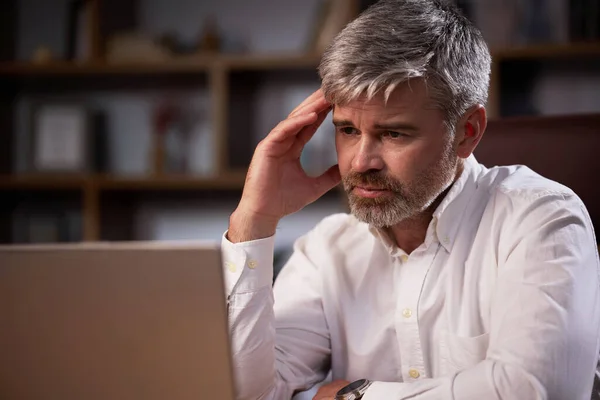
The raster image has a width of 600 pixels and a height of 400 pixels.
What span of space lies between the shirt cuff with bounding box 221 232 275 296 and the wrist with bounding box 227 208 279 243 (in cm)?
2

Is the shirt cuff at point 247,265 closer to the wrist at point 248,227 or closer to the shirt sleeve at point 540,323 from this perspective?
the wrist at point 248,227

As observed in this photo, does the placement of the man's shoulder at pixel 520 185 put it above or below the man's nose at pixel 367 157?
below

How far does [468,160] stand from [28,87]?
2.53 metres

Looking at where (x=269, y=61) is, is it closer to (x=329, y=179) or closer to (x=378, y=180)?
(x=329, y=179)

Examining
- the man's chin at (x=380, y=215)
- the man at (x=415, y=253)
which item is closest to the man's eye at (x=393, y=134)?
the man at (x=415, y=253)

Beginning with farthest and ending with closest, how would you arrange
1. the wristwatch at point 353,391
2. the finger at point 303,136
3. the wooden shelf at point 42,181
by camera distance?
the wooden shelf at point 42,181 < the finger at point 303,136 < the wristwatch at point 353,391

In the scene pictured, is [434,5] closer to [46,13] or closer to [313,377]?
[313,377]

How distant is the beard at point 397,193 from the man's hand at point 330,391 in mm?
277

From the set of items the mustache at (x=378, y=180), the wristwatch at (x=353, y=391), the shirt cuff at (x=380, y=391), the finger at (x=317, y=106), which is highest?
the finger at (x=317, y=106)

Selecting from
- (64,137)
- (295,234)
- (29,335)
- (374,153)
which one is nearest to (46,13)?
(64,137)

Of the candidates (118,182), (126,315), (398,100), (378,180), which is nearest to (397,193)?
(378,180)

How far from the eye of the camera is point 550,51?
2684mm

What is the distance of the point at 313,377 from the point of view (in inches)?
53.6

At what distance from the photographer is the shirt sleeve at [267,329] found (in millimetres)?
1215
